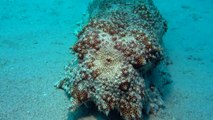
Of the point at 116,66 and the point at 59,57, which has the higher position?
the point at 116,66

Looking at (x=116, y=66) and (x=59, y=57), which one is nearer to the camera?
(x=116, y=66)

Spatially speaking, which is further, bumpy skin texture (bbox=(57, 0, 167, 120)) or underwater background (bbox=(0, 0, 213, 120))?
underwater background (bbox=(0, 0, 213, 120))

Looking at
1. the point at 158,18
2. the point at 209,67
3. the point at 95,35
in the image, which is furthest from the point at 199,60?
the point at 95,35

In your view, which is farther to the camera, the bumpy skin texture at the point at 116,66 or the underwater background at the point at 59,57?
the underwater background at the point at 59,57

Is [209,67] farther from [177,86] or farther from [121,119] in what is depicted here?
[121,119]
